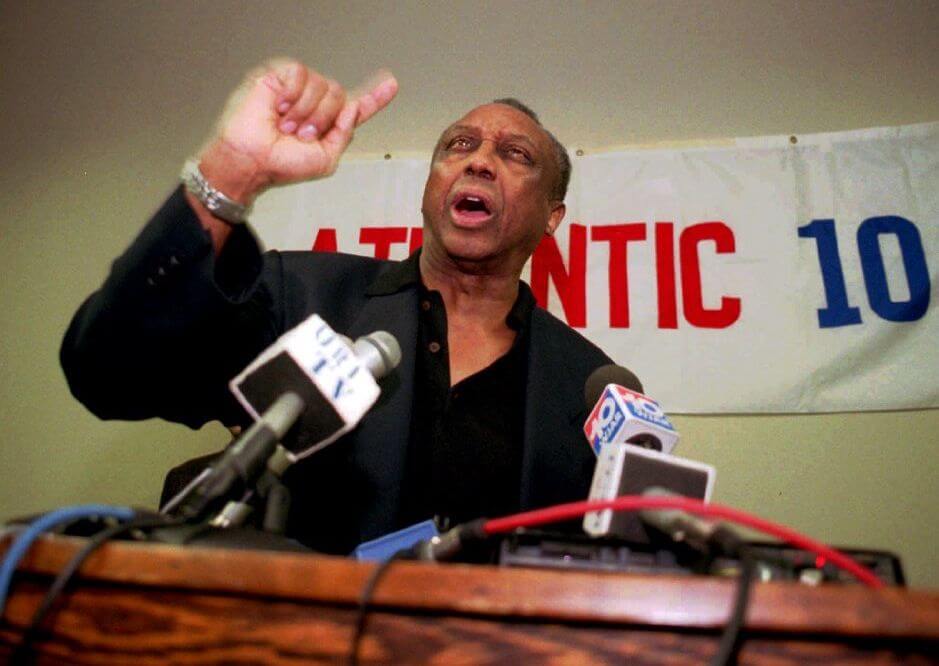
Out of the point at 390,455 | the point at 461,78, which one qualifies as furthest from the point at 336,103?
the point at 461,78

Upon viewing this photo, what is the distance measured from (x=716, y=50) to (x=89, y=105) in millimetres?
2012

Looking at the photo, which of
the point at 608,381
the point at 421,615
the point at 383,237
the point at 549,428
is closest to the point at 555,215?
the point at 383,237

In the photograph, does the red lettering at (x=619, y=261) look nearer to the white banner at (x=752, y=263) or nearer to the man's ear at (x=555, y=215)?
the white banner at (x=752, y=263)

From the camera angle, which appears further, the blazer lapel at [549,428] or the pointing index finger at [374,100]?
the blazer lapel at [549,428]

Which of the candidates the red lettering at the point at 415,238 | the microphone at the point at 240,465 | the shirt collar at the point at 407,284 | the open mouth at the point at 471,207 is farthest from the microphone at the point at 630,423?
the red lettering at the point at 415,238

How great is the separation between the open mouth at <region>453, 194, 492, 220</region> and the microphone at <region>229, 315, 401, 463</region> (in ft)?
2.46

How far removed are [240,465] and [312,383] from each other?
0.10m

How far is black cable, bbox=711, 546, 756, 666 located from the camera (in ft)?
1.15

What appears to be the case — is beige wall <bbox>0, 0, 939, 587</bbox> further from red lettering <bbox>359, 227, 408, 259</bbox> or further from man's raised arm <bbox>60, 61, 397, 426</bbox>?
man's raised arm <bbox>60, 61, 397, 426</bbox>

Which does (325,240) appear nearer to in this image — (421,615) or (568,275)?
(568,275)

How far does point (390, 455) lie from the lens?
971 millimetres

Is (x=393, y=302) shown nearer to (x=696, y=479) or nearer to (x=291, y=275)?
(x=291, y=275)

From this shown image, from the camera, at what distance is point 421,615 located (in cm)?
40

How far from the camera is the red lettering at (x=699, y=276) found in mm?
1799
